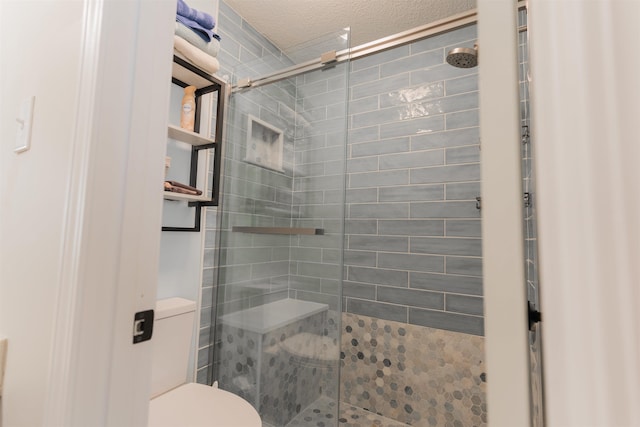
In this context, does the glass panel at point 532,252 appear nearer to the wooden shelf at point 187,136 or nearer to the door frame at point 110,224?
the door frame at point 110,224

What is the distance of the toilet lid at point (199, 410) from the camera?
116 centimetres

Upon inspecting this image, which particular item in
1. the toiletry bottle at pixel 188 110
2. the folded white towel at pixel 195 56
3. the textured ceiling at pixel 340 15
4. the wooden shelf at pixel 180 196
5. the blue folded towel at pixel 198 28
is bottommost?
the wooden shelf at pixel 180 196

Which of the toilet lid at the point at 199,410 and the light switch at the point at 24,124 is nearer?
the light switch at the point at 24,124

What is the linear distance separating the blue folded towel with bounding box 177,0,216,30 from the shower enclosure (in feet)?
1.26

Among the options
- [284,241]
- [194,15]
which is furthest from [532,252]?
[194,15]

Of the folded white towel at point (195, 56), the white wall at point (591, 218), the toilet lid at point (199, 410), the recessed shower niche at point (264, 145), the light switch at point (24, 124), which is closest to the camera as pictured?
the white wall at point (591, 218)

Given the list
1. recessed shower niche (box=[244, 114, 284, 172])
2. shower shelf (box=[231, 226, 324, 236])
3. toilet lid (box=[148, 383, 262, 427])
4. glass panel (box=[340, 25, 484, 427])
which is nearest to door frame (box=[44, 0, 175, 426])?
toilet lid (box=[148, 383, 262, 427])

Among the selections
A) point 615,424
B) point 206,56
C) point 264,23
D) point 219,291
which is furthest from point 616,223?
point 264,23

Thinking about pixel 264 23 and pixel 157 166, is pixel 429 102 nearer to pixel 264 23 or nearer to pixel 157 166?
pixel 264 23

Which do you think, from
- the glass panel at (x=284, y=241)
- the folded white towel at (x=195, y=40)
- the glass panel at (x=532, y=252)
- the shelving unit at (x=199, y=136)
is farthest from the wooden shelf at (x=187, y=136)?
the glass panel at (x=532, y=252)

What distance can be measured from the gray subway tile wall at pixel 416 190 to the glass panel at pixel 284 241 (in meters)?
0.63

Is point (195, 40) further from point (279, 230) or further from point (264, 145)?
point (279, 230)

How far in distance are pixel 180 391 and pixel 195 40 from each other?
1.63 m

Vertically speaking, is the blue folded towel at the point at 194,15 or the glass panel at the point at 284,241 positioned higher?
the blue folded towel at the point at 194,15
